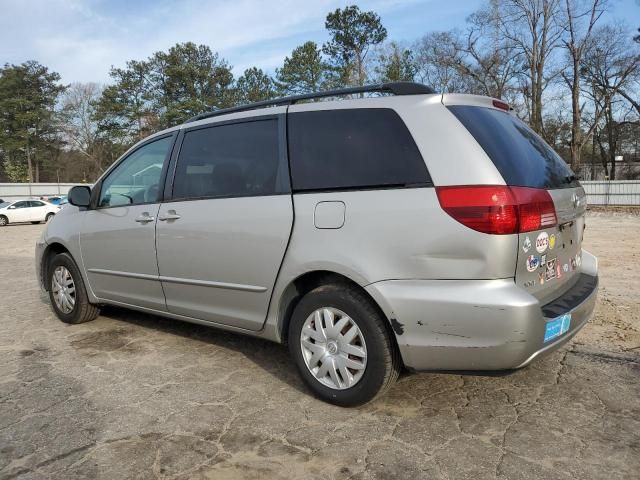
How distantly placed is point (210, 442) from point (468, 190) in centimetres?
187

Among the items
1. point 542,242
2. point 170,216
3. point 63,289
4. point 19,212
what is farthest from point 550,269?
point 19,212

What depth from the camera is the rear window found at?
2.64 m

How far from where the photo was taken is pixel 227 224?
340 cm

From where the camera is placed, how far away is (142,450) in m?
2.65

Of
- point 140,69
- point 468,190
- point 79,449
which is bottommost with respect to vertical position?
point 79,449

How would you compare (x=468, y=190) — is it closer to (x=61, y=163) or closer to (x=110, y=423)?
(x=110, y=423)

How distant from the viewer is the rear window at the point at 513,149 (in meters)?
2.64

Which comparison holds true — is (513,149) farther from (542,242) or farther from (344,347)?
(344,347)

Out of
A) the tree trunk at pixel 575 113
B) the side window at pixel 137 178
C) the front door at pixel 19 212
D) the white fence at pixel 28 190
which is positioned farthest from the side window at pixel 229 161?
the white fence at pixel 28 190

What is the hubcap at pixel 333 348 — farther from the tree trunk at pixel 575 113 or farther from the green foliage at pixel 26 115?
the green foliage at pixel 26 115

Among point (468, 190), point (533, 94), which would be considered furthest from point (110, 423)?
point (533, 94)

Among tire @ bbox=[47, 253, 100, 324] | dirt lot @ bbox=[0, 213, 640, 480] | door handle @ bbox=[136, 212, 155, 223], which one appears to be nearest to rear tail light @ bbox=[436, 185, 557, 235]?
dirt lot @ bbox=[0, 213, 640, 480]

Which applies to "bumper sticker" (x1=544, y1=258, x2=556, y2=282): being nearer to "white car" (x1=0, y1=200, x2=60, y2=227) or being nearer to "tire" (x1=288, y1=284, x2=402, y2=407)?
"tire" (x1=288, y1=284, x2=402, y2=407)

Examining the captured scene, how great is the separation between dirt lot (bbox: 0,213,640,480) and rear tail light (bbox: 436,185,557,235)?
111cm
